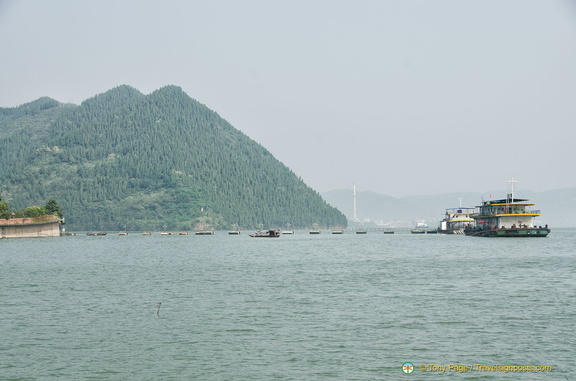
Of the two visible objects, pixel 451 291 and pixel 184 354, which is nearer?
pixel 184 354

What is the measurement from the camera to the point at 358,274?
88438 mm

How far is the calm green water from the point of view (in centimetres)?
3753

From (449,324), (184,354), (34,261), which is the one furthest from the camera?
(34,261)

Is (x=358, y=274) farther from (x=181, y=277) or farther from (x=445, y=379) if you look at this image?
(x=445, y=379)

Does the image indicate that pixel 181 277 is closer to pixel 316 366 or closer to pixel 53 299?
pixel 53 299

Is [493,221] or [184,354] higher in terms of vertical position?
[493,221]

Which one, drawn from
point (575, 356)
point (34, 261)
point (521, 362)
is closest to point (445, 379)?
point (521, 362)

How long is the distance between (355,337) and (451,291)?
86.3 ft

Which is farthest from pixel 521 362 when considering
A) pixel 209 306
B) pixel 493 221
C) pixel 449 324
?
pixel 493 221

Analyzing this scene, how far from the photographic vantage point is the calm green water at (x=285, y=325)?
1478 inches

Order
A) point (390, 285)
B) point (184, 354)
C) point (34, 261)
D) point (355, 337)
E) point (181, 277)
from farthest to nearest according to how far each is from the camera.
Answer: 1. point (34, 261)
2. point (181, 277)
3. point (390, 285)
4. point (355, 337)
5. point (184, 354)

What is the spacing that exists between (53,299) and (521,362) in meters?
45.6

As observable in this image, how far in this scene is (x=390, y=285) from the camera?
7381 centimetres

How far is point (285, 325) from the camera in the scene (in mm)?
49188
